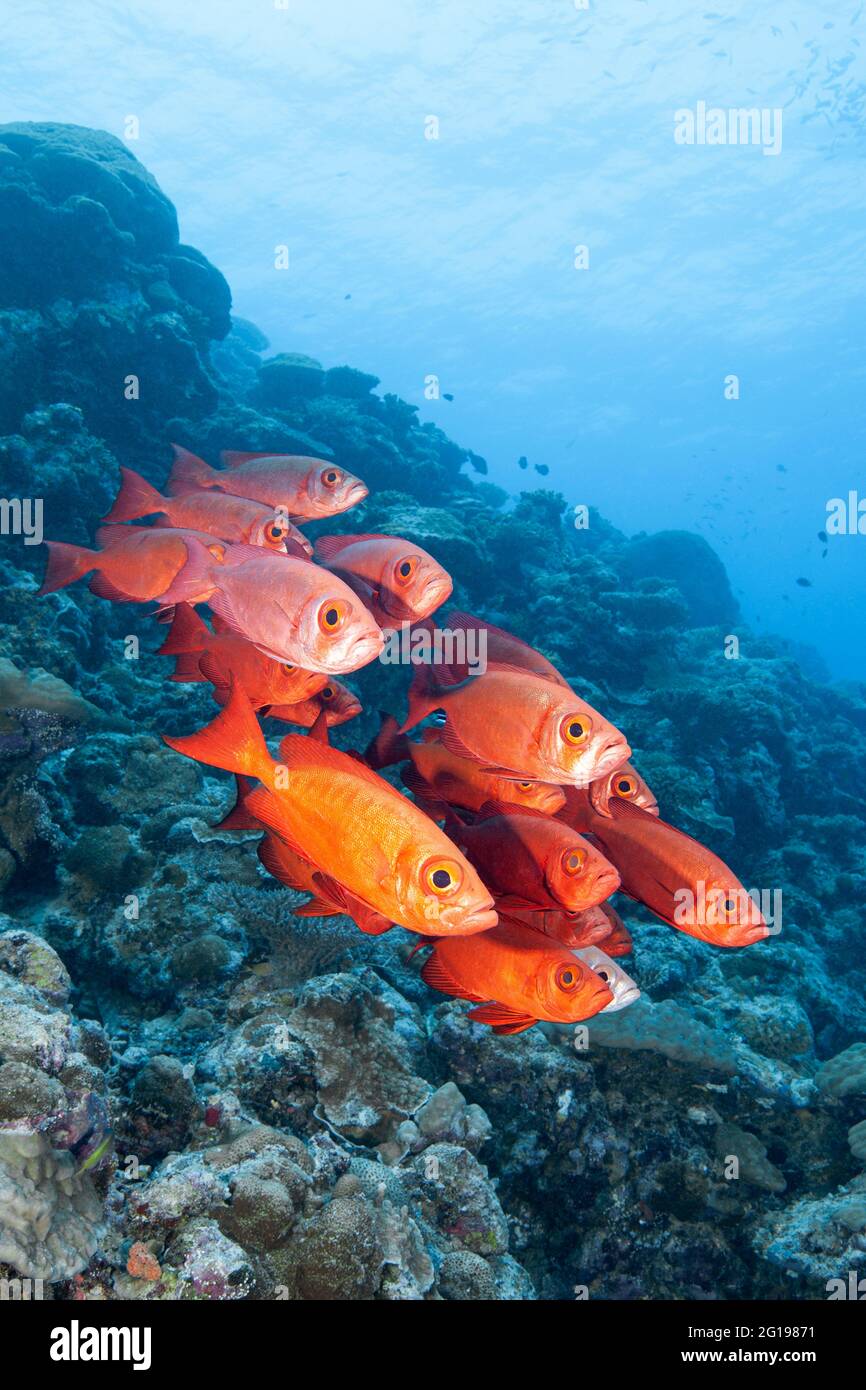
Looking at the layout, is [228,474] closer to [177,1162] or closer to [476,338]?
[177,1162]

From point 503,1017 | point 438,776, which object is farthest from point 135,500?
point 503,1017

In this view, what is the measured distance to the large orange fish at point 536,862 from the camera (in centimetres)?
238

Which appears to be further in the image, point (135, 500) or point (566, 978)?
point (135, 500)

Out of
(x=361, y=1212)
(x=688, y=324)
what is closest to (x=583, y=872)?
(x=361, y=1212)

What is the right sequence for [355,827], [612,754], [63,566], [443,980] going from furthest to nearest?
[63,566] → [443,980] → [612,754] → [355,827]

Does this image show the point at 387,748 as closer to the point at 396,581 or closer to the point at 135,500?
the point at 396,581

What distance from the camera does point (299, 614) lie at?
2006mm

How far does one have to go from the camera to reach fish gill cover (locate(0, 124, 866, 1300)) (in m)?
2.43

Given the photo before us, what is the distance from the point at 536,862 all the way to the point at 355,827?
83 centimetres

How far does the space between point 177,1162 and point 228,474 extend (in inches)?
134

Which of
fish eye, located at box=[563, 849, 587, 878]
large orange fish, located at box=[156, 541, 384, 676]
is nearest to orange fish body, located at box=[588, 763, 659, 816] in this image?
fish eye, located at box=[563, 849, 587, 878]

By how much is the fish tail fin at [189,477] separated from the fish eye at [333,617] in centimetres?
179

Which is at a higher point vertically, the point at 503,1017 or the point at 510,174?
the point at 510,174

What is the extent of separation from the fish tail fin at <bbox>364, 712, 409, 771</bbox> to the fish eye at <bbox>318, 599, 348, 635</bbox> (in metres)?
0.93
